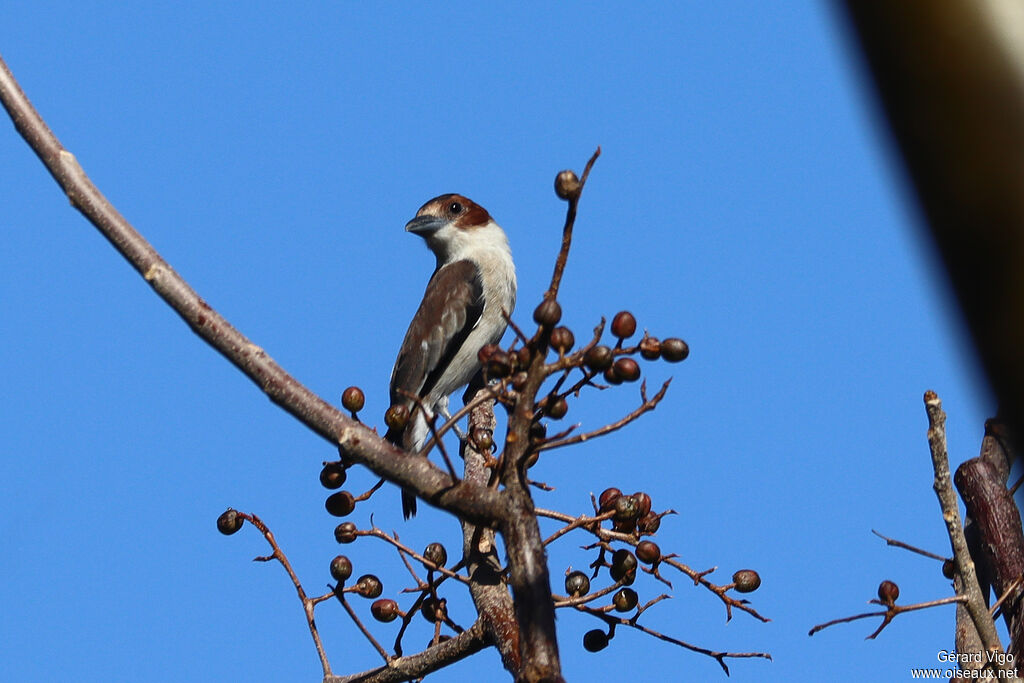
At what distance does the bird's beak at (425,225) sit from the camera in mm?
9773

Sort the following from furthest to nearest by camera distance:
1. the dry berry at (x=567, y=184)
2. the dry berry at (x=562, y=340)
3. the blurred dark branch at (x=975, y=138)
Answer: the dry berry at (x=562, y=340)
the dry berry at (x=567, y=184)
the blurred dark branch at (x=975, y=138)

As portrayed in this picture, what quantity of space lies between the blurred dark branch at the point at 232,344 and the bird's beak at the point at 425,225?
6.97 metres

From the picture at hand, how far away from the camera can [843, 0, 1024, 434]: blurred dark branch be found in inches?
23.3

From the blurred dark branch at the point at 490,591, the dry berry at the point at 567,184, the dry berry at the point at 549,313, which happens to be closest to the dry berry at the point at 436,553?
the blurred dark branch at the point at 490,591

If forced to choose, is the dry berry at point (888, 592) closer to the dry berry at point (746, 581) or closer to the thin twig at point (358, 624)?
the dry berry at point (746, 581)

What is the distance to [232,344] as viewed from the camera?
8.98 feet

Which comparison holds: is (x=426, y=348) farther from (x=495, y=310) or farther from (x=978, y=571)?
(x=978, y=571)

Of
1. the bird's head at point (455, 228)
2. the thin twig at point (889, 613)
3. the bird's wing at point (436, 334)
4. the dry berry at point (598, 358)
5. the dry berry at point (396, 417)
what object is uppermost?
the bird's head at point (455, 228)

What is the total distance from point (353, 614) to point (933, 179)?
3.26m

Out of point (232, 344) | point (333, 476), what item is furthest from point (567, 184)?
point (333, 476)

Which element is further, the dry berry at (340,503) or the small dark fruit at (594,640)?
the small dark fruit at (594,640)

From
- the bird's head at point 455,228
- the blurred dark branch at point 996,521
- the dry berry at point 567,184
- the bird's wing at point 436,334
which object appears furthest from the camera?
the bird's head at point 455,228

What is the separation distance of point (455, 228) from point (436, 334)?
148 cm

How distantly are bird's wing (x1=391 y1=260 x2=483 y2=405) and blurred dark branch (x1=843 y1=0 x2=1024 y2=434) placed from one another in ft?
26.3
